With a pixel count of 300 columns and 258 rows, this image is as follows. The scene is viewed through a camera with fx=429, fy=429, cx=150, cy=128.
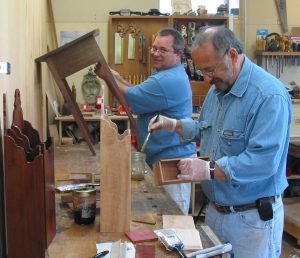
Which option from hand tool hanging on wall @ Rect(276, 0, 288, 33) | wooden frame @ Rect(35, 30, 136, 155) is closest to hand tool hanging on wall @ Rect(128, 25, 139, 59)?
hand tool hanging on wall @ Rect(276, 0, 288, 33)

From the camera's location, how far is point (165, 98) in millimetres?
2535

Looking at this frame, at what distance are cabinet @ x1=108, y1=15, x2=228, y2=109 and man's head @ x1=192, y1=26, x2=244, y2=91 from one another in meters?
2.65

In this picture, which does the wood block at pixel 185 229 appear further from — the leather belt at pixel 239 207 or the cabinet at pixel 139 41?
the cabinet at pixel 139 41

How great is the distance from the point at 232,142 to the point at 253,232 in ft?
1.25

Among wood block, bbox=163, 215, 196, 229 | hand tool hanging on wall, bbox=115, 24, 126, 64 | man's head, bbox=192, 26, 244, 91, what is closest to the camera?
wood block, bbox=163, 215, 196, 229

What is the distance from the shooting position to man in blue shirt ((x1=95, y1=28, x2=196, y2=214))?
8.28 ft

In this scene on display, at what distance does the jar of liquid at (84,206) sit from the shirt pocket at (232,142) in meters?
0.57

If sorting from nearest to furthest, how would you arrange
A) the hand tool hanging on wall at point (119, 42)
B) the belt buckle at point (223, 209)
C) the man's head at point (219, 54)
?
the man's head at point (219, 54)
the belt buckle at point (223, 209)
the hand tool hanging on wall at point (119, 42)

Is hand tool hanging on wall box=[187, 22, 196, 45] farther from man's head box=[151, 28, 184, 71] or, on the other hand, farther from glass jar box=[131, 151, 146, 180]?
glass jar box=[131, 151, 146, 180]

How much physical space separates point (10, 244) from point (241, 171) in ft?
2.74

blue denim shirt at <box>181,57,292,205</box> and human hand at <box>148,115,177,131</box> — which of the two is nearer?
blue denim shirt at <box>181,57,292,205</box>

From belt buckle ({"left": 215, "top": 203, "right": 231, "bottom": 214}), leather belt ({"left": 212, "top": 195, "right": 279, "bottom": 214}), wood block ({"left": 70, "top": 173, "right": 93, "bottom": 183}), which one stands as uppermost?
wood block ({"left": 70, "top": 173, "right": 93, "bottom": 183})

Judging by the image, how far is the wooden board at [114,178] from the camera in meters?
1.44

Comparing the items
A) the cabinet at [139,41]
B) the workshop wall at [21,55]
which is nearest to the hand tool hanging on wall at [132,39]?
the cabinet at [139,41]
